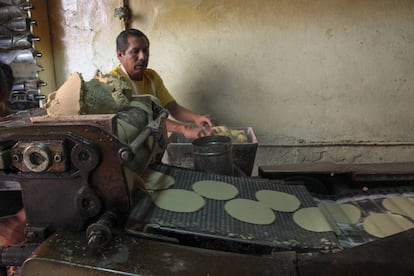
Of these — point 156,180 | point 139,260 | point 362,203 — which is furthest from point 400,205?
point 139,260

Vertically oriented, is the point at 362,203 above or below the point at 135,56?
below

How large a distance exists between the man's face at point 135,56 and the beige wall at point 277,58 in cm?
79

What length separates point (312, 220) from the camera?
139 centimetres

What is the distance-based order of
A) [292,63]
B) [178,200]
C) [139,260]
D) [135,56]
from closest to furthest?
[139,260]
[178,200]
[135,56]
[292,63]

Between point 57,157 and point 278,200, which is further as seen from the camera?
point 278,200

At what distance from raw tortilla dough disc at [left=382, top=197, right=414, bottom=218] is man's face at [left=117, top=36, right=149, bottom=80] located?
1.85 m

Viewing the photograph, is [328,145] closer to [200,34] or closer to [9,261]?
[200,34]

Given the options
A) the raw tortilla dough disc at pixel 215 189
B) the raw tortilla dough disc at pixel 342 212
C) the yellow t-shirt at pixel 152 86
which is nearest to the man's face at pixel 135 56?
the yellow t-shirt at pixel 152 86

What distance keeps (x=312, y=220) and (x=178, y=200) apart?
52 cm

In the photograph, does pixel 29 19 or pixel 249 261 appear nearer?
pixel 249 261

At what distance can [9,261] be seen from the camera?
1098 mm

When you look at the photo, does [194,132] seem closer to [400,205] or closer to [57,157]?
[400,205]

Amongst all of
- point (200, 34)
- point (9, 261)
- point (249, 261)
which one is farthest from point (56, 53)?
point (249, 261)

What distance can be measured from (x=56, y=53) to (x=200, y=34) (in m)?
1.42
